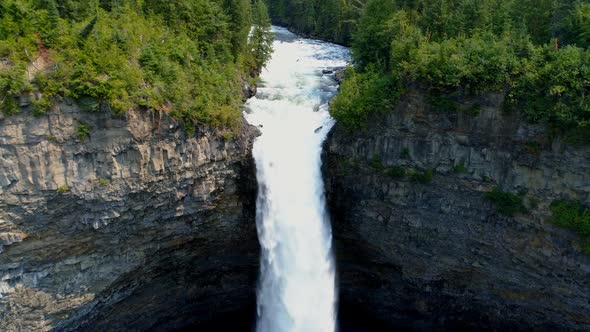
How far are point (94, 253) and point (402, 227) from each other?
1248cm

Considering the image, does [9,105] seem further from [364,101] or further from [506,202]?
[506,202]

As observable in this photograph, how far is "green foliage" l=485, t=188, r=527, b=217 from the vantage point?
16.5 m

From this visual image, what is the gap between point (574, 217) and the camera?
15.5 metres

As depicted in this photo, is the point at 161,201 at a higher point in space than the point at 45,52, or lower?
lower

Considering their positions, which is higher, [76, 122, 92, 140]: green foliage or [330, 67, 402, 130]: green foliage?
[330, 67, 402, 130]: green foliage

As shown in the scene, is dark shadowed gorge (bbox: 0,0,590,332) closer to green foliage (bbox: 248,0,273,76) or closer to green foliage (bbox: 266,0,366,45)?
green foliage (bbox: 248,0,273,76)

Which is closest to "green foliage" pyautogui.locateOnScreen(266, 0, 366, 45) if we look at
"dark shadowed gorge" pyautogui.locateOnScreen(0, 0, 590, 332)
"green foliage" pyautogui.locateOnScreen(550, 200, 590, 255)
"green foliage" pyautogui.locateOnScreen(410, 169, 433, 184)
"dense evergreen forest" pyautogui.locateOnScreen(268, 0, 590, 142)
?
"dense evergreen forest" pyautogui.locateOnScreen(268, 0, 590, 142)

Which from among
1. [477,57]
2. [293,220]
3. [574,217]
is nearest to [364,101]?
[477,57]

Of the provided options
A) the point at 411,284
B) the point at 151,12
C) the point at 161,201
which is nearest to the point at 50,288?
the point at 161,201

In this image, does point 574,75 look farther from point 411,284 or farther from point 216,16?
point 216,16

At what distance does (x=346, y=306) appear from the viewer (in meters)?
22.4

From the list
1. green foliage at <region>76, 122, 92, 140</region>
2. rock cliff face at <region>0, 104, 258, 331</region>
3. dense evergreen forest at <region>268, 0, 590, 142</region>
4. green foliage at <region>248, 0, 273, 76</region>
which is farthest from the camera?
green foliage at <region>248, 0, 273, 76</region>

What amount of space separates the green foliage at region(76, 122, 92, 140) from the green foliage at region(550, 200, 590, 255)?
16572 millimetres

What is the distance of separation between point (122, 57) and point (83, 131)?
3.13m
